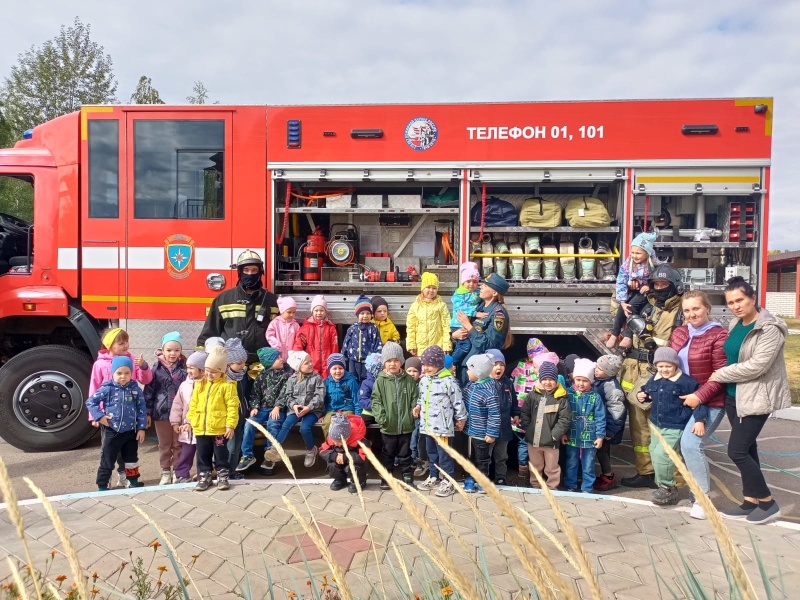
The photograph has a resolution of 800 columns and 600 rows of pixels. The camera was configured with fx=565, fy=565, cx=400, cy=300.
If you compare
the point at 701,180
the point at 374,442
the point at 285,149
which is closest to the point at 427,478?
the point at 374,442

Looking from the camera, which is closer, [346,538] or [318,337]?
[346,538]

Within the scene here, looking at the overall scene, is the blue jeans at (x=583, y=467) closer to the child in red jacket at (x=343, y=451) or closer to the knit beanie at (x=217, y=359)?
the child in red jacket at (x=343, y=451)

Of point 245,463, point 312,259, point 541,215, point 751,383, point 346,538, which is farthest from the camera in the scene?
point 312,259

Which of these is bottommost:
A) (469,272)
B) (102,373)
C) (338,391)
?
(338,391)

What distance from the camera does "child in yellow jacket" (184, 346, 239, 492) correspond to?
4.24 m

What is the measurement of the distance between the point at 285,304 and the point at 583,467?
9.30 ft

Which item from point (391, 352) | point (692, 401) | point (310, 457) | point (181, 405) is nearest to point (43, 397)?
point (181, 405)

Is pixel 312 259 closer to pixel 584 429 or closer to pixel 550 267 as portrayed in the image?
pixel 550 267

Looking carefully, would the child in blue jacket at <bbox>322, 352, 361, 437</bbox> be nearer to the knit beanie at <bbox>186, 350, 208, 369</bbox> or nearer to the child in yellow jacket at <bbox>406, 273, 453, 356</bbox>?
the child in yellow jacket at <bbox>406, 273, 453, 356</bbox>

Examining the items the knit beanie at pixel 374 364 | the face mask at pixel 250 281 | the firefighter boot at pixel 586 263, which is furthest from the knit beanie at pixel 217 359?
the firefighter boot at pixel 586 263

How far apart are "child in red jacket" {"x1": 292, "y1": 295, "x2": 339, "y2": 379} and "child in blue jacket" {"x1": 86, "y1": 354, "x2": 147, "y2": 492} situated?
4.56ft

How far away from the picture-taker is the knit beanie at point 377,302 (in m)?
5.10

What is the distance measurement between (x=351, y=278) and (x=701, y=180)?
326 centimetres

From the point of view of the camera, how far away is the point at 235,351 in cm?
455
